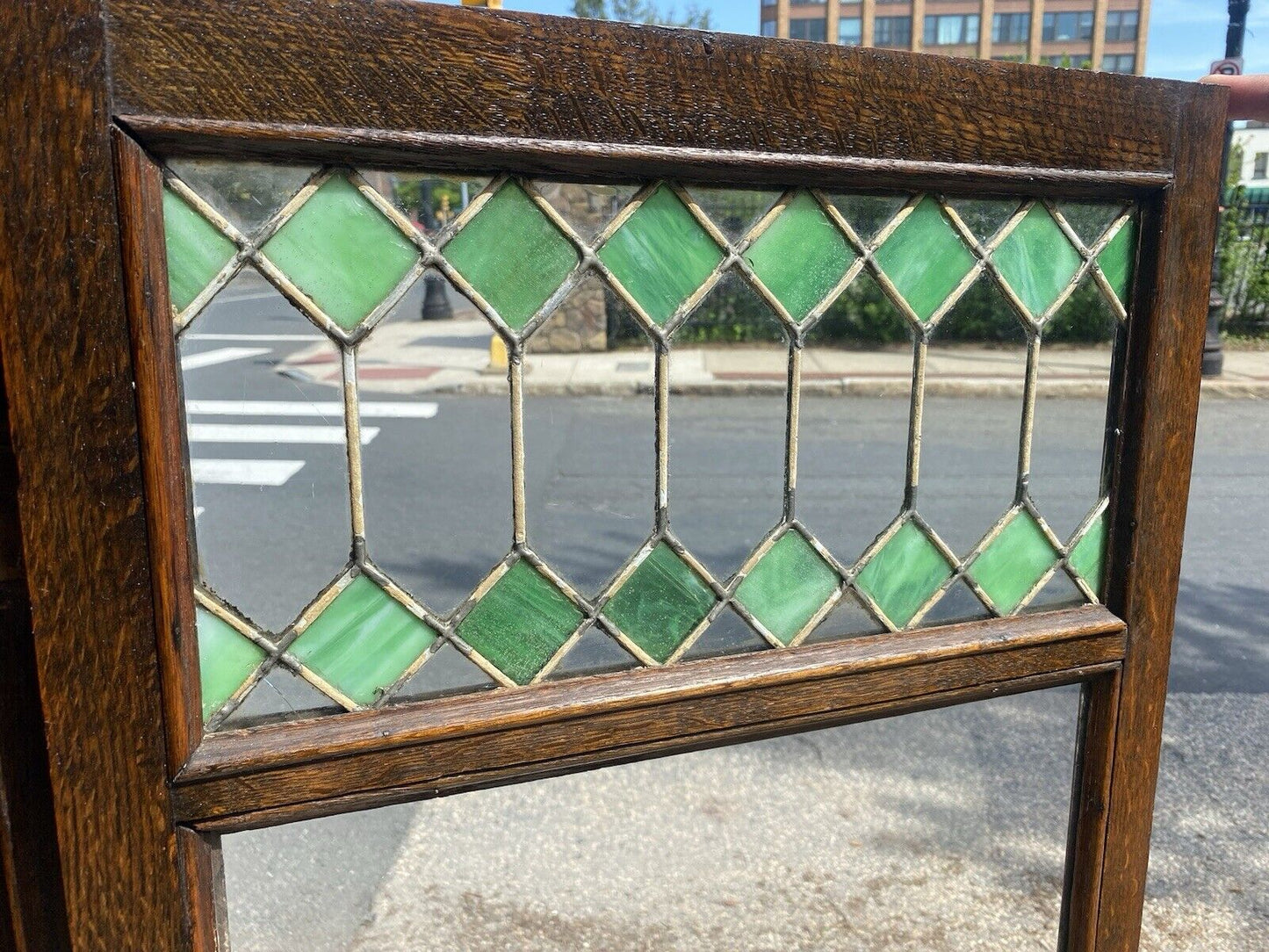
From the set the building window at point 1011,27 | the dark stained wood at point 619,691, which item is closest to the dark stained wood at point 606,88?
the dark stained wood at point 619,691

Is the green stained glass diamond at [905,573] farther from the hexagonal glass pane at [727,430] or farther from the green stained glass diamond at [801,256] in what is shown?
the green stained glass diamond at [801,256]

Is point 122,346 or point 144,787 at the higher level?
point 122,346

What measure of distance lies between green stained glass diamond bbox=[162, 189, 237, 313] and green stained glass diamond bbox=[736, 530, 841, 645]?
0.62 meters

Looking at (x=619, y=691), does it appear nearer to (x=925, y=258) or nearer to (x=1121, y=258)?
(x=925, y=258)

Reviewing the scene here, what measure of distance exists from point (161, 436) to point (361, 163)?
0.28 meters

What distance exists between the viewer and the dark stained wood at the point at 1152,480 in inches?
48.0

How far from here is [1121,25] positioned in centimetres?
6912

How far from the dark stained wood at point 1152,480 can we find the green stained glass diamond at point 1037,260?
0.10 metres

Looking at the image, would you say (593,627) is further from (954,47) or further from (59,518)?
(954,47)

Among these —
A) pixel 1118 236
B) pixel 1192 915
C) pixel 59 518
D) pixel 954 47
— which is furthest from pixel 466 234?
pixel 954 47

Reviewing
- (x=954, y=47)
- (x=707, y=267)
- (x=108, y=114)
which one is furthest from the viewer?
(x=954, y=47)

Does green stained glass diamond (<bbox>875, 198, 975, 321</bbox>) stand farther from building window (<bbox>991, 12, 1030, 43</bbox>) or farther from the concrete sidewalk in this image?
building window (<bbox>991, 12, 1030, 43</bbox>)

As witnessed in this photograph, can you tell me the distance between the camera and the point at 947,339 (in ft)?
4.40

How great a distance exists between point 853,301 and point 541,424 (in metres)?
8.04
